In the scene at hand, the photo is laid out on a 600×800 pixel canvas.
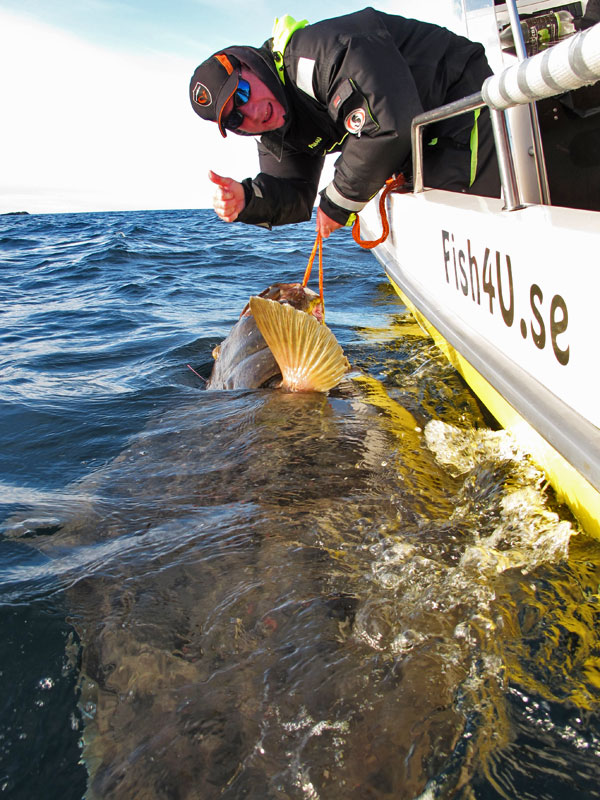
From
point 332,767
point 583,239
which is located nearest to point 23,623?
point 332,767

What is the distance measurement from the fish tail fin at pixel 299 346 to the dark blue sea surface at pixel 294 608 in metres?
0.13

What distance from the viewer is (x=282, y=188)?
12.0ft

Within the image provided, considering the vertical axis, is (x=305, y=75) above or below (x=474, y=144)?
above

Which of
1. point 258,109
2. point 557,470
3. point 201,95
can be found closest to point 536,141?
point 557,470

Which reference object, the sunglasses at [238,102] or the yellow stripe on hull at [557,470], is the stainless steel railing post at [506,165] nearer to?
the yellow stripe on hull at [557,470]

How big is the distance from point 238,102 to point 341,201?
2.16ft

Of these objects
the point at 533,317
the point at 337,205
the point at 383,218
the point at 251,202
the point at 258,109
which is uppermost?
the point at 258,109

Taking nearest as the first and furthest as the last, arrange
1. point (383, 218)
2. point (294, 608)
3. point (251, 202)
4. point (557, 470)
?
point (294, 608) < point (557, 470) < point (251, 202) < point (383, 218)

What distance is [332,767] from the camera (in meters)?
1.24

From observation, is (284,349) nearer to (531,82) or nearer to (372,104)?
(372,104)

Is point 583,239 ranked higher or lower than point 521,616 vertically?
higher

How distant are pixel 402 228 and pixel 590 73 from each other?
2.42 m

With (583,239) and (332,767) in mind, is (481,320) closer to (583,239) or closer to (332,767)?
(583,239)

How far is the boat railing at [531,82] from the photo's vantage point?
1296mm
